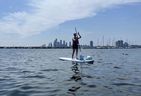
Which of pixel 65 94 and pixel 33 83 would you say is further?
pixel 33 83

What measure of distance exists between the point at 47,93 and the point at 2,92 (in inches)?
91.6

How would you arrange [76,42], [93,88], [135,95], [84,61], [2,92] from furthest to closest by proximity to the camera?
1. [76,42]
2. [84,61]
3. [93,88]
4. [2,92]
5. [135,95]

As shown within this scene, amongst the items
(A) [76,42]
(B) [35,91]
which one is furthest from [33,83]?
(A) [76,42]

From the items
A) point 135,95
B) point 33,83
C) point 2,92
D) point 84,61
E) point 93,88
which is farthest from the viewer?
point 84,61

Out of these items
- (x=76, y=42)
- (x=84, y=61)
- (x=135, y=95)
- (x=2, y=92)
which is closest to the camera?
(x=135, y=95)

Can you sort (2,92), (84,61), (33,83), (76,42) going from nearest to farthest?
1. (2,92)
2. (33,83)
3. (84,61)
4. (76,42)

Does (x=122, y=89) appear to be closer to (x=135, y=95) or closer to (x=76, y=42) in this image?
(x=135, y=95)

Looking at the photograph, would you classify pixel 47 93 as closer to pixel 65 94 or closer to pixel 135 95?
pixel 65 94

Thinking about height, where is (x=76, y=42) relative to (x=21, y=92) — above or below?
above

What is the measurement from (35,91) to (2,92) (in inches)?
64.9

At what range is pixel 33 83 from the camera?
53.2 ft

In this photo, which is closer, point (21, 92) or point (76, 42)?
point (21, 92)

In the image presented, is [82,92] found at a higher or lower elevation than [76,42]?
lower

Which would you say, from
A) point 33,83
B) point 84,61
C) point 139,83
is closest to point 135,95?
point 139,83
